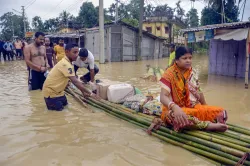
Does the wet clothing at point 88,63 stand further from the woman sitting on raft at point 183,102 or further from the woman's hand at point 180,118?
the woman's hand at point 180,118

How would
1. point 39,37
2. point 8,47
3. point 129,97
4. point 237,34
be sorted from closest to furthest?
point 129,97 < point 39,37 < point 237,34 < point 8,47

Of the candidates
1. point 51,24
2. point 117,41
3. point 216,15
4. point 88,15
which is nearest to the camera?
point 117,41

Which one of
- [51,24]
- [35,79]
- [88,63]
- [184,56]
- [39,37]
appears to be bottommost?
[35,79]

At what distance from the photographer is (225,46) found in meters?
10.4

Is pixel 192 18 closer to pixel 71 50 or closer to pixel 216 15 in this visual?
pixel 216 15

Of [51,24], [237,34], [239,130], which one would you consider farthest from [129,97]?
[51,24]

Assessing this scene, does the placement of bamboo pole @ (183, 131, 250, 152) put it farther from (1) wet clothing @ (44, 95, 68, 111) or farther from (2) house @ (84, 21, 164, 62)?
(2) house @ (84, 21, 164, 62)

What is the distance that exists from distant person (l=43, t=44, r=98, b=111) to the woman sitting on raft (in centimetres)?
167

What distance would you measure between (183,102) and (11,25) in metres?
57.6

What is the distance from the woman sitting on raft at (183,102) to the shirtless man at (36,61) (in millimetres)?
3732

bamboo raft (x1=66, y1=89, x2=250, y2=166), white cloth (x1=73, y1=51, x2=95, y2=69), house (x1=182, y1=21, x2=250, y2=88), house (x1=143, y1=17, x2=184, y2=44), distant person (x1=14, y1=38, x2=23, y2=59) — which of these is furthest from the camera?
house (x1=143, y1=17, x2=184, y2=44)

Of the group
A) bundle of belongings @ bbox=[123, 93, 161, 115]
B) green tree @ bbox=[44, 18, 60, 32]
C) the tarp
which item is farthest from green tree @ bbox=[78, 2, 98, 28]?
bundle of belongings @ bbox=[123, 93, 161, 115]

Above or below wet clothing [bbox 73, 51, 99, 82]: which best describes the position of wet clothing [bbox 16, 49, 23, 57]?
above

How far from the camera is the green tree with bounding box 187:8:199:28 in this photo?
39438 mm
